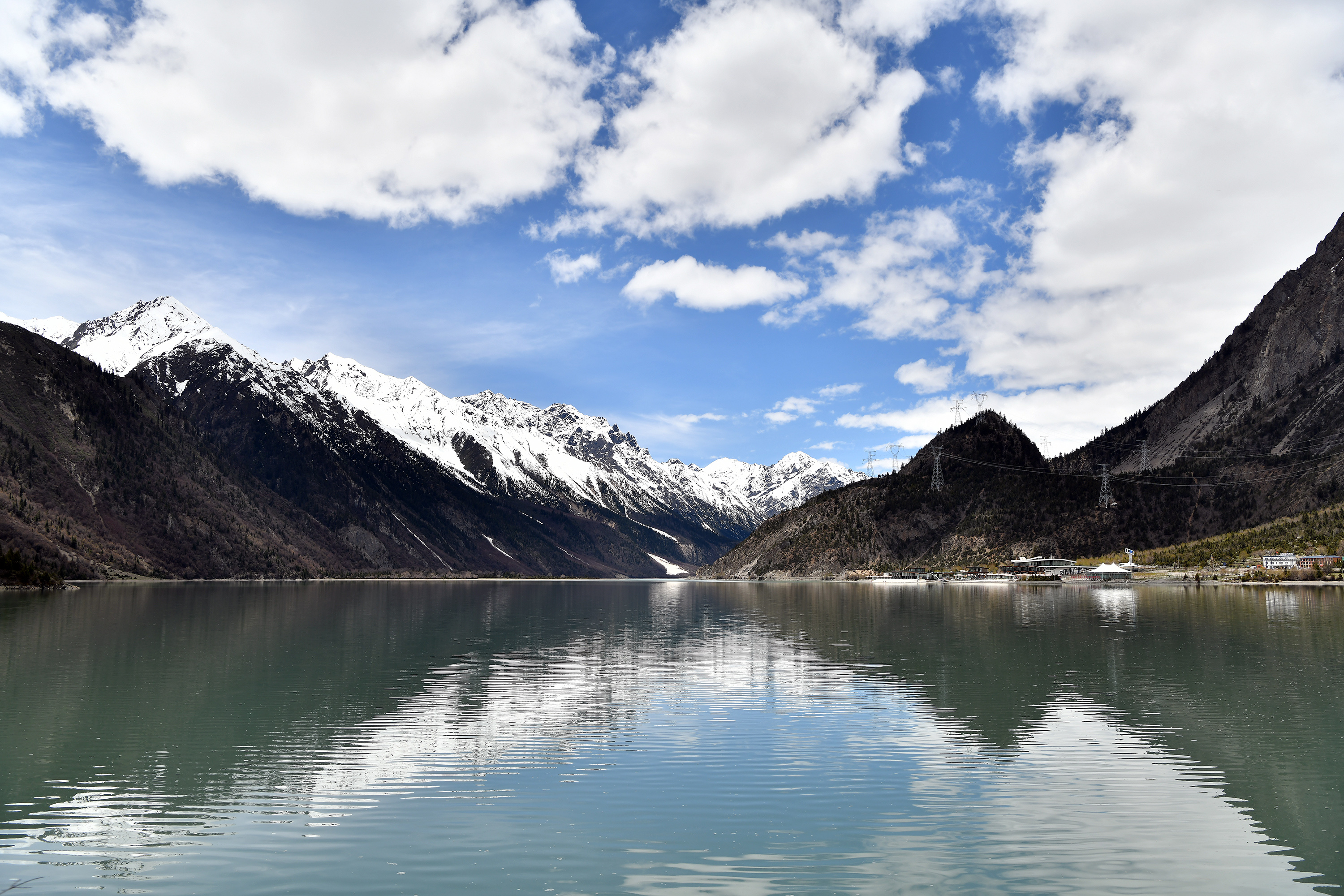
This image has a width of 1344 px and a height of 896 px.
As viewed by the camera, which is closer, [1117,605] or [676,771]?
[676,771]

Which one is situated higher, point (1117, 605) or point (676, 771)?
point (676, 771)

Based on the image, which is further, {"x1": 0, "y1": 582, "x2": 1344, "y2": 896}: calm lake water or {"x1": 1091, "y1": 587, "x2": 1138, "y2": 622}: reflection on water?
{"x1": 1091, "y1": 587, "x2": 1138, "y2": 622}: reflection on water

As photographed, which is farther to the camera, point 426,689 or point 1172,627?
point 1172,627

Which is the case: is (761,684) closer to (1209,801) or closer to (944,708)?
(944,708)

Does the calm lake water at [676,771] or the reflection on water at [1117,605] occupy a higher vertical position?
the calm lake water at [676,771]

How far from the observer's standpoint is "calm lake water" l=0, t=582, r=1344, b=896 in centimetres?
2284

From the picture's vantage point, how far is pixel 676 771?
33.5m

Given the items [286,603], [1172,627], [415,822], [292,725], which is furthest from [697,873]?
[286,603]

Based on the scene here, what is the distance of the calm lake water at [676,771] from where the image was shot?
74.9ft

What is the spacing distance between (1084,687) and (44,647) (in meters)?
86.8

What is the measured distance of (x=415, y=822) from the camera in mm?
26875

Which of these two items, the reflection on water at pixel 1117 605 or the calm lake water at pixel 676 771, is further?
the reflection on water at pixel 1117 605

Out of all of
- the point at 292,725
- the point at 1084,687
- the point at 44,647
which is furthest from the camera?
the point at 44,647

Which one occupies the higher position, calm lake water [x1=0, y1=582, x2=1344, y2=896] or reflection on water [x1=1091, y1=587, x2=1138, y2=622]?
calm lake water [x1=0, y1=582, x2=1344, y2=896]
